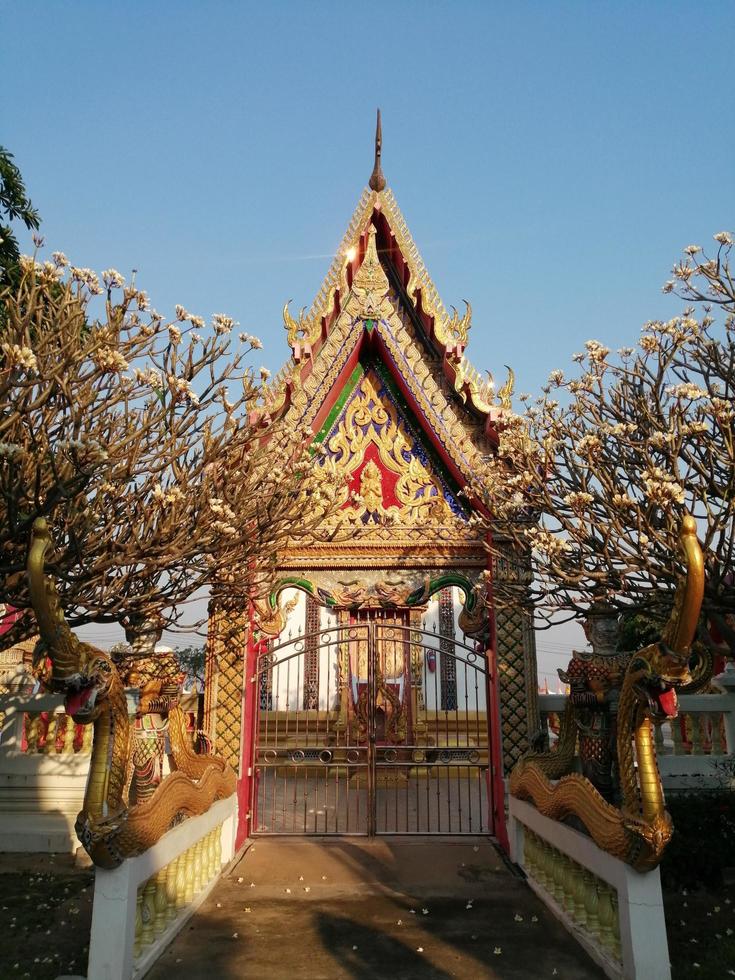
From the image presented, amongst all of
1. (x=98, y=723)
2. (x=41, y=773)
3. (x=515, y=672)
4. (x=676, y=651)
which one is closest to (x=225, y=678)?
(x=41, y=773)

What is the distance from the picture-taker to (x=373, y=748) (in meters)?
9.12

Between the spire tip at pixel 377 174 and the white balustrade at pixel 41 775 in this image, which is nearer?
the white balustrade at pixel 41 775

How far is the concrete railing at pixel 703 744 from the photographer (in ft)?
28.0

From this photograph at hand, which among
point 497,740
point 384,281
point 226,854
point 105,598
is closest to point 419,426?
point 384,281

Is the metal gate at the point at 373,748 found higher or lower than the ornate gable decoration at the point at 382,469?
lower

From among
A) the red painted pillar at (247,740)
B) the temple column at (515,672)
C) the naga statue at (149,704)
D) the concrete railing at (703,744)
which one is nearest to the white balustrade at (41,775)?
the naga statue at (149,704)

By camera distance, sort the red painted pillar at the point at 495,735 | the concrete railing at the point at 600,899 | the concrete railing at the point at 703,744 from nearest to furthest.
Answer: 1. the concrete railing at the point at 600,899
2. the concrete railing at the point at 703,744
3. the red painted pillar at the point at 495,735

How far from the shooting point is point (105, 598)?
750 centimetres

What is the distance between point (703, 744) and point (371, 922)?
4.61 metres

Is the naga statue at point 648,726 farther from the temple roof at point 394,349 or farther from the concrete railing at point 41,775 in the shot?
the concrete railing at point 41,775

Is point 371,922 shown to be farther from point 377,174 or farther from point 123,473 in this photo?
point 377,174

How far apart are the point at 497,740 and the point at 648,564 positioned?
3394mm

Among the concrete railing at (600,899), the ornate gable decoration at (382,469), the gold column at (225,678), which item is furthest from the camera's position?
the ornate gable decoration at (382,469)

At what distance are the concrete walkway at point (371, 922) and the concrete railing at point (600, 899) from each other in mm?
149
